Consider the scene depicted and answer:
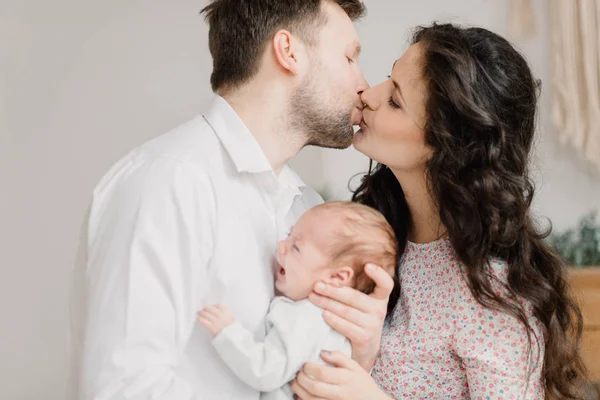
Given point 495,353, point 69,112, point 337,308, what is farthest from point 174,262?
point 69,112

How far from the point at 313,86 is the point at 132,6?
61.7 inches

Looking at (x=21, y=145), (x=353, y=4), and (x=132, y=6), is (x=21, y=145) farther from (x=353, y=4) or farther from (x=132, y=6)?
(x=353, y=4)

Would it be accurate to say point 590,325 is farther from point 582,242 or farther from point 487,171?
point 487,171

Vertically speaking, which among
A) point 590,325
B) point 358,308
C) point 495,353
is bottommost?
point 590,325

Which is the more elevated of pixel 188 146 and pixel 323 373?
pixel 188 146

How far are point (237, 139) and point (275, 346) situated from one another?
47 cm

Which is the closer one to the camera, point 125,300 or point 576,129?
point 125,300

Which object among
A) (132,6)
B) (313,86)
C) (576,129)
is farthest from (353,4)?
(132,6)

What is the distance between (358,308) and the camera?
1.56 metres

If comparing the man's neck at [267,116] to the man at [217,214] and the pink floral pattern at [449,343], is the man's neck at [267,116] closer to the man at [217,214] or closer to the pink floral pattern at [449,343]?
the man at [217,214]

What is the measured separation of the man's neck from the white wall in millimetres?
1327

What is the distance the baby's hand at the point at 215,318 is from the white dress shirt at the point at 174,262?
0.09 feet

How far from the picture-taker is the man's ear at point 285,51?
1.78 m

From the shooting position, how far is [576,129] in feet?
9.16
